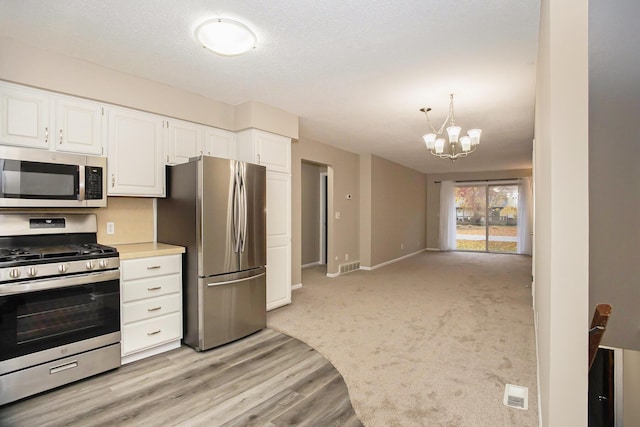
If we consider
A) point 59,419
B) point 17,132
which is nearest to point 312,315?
point 59,419

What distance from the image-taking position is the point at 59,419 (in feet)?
6.24

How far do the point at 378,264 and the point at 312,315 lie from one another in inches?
139

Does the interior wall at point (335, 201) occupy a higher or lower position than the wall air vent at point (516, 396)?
higher

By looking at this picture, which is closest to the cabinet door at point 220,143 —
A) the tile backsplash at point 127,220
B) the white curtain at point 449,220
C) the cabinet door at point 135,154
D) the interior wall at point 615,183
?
the cabinet door at point 135,154

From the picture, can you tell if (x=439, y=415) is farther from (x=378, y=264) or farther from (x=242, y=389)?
(x=378, y=264)

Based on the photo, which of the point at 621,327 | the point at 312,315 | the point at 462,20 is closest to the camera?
the point at 462,20

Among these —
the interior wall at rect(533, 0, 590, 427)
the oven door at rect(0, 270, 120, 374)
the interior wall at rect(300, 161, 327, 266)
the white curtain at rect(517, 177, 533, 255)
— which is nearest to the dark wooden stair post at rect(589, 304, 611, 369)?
the interior wall at rect(533, 0, 590, 427)

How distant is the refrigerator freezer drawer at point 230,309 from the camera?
279 centimetres

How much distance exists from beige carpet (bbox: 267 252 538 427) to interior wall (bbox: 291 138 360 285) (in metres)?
0.57

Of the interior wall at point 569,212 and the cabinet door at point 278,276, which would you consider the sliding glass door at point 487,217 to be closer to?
→ the cabinet door at point 278,276

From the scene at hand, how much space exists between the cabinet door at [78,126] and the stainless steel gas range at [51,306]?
61cm

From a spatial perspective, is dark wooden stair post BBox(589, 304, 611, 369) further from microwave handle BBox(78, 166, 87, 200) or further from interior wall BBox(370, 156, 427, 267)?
interior wall BBox(370, 156, 427, 267)

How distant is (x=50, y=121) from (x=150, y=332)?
1870 mm

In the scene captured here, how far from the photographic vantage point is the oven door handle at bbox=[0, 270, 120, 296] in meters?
2.01
